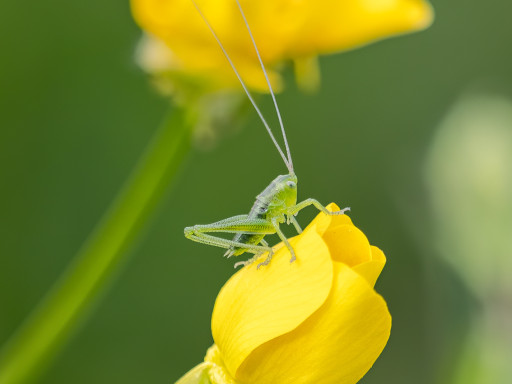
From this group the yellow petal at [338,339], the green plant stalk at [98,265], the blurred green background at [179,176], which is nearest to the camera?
the yellow petal at [338,339]

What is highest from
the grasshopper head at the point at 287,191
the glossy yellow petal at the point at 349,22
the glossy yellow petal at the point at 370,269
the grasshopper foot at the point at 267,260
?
the glossy yellow petal at the point at 349,22

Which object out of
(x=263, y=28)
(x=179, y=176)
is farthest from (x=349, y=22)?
(x=179, y=176)

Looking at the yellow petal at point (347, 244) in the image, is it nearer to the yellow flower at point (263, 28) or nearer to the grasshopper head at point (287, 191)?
the grasshopper head at point (287, 191)

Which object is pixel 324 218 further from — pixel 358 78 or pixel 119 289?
pixel 358 78

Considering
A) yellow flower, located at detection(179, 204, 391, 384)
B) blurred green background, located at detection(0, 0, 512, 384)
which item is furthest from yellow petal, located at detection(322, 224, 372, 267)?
blurred green background, located at detection(0, 0, 512, 384)

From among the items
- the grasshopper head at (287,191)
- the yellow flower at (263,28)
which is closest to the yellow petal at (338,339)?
the grasshopper head at (287,191)

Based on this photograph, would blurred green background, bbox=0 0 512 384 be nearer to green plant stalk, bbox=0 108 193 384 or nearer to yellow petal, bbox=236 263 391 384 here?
green plant stalk, bbox=0 108 193 384

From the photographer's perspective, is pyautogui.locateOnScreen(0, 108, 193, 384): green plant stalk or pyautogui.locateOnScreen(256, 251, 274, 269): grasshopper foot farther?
pyautogui.locateOnScreen(0, 108, 193, 384): green plant stalk

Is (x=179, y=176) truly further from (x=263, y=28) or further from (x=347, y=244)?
(x=347, y=244)
